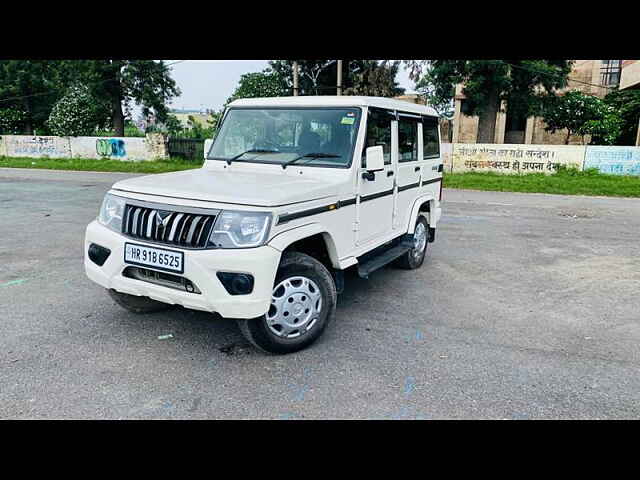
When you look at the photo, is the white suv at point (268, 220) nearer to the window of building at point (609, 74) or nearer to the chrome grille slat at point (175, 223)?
the chrome grille slat at point (175, 223)

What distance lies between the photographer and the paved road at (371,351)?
3.29m

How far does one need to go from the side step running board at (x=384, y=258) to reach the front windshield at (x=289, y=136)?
1.04 meters

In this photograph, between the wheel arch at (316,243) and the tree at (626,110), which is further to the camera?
the tree at (626,110)

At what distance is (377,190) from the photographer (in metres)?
5.04

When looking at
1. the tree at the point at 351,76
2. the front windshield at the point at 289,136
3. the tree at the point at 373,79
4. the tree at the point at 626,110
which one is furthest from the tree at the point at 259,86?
the front windshield at the point at 289,136

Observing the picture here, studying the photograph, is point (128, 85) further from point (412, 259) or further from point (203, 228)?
point (203, 228)

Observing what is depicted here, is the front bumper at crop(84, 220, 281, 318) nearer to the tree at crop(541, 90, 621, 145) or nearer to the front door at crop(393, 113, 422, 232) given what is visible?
the front door at crop(393, 113, 422, 232)

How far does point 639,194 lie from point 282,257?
1553 centimetres

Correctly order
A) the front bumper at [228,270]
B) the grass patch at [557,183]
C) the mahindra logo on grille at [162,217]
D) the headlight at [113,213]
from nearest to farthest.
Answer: the front bumper at [228,270], the mahindra logo on grille at [162,217], the headlight at [113,213], the grass patch at [557,183]

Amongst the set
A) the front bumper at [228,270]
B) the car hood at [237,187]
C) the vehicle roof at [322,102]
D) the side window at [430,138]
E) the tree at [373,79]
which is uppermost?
the tree at [373,79]
